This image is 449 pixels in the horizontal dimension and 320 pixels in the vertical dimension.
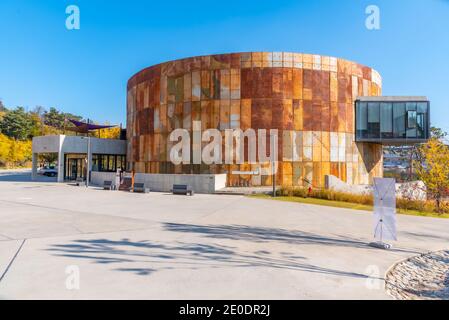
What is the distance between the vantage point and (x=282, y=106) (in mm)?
27484

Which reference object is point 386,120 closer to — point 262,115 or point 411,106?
point 411,106

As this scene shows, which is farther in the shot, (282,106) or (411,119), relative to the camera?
(411,119)

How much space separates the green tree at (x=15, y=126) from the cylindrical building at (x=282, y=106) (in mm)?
75841

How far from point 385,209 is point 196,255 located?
6023mm

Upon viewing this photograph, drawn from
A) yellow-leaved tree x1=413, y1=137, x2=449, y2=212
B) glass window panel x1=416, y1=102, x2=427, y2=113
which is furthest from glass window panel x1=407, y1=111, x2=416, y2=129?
yellow-leaved tree x1=413, y1=137, x2=449, y2=212

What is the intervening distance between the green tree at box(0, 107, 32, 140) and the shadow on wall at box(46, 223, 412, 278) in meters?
94.6

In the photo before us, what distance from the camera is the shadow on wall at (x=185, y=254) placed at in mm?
6340

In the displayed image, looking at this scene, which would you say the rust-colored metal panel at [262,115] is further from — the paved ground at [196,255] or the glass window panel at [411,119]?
the paved ground at [196,255]

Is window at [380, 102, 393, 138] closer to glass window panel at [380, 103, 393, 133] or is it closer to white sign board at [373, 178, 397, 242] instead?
glass window panel at [380, 103, 393, 133]

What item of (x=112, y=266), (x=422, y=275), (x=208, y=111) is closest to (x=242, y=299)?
(x=112, y=266)

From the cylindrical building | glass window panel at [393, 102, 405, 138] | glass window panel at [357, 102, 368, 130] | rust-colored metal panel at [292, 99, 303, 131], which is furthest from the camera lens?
glass window panel at [357, 102, 368, 130]

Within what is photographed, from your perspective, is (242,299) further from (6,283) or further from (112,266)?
(6,283)

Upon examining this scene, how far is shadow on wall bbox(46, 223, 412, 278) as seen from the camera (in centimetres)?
634

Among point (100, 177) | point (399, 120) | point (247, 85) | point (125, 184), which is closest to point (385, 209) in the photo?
point (247, 85)
